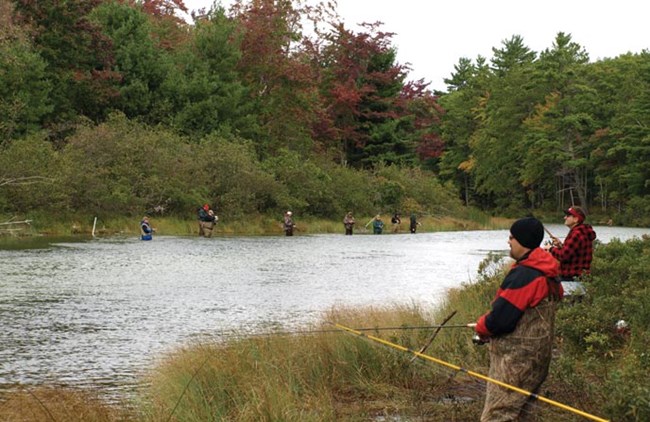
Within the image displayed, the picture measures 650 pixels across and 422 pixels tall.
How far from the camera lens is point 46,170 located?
42562 millimetres

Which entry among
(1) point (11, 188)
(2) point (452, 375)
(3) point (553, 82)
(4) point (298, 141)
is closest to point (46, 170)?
(1) point (11, 188)

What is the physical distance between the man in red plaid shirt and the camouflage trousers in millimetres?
5787

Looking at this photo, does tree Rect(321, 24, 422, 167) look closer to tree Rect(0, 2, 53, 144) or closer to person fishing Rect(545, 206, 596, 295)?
tree Rect(0, 2, 53, 144)

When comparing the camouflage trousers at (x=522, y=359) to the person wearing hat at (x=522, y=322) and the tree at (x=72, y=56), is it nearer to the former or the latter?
the person wearing hat at (x=522, y=322)

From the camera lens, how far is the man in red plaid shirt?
39.9ft

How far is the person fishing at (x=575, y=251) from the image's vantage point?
40.0 ft

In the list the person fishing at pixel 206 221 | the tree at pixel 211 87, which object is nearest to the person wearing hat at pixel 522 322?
the person fishing at pixel 206 221

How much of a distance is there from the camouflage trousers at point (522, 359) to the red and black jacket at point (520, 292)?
0.32 feet

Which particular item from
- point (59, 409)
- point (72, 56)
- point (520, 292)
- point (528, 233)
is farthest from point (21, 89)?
→ point (520, 292)

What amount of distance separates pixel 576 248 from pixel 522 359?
6.34 metres

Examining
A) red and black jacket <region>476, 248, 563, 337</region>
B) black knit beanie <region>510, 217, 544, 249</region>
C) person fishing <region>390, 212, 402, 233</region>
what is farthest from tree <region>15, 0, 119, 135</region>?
red and black jacket <region>476, 248, 563, 337</region>

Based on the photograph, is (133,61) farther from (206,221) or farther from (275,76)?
(206,221)

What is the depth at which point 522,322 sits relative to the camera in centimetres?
653

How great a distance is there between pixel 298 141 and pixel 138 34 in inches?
626
